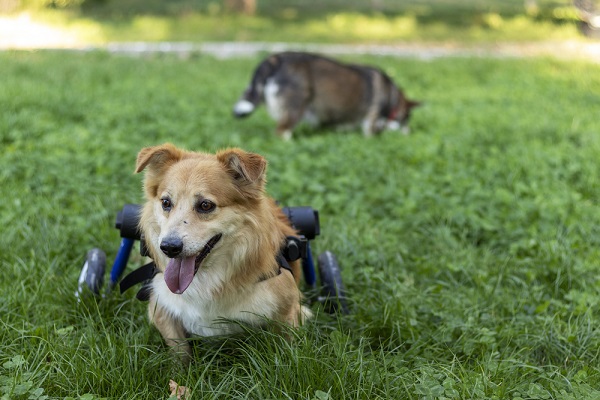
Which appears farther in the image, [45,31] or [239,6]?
[239,6]

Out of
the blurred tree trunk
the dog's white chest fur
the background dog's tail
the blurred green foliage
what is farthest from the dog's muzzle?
the blurred tree trunk

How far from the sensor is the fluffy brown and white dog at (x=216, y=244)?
2812 mm

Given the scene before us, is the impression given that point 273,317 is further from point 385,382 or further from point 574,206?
point 574,206

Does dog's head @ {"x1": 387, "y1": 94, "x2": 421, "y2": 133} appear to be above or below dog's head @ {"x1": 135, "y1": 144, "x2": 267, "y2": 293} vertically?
below

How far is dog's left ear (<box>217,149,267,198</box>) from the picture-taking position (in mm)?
2824

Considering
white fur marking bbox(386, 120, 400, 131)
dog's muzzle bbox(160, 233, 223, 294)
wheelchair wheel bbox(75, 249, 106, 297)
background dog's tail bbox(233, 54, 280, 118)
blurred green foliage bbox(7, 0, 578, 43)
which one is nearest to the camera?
dog's muzzle bbox(160, 233, 223, 294)

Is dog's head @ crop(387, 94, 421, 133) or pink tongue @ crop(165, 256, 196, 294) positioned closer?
pink tongue @ crop(165, 256, 196, 294)

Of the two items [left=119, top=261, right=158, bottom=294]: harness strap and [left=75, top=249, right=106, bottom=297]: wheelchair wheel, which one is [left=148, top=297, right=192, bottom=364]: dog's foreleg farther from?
[left=75, top=249, right=106, bottom=297]: wheelchair wheel

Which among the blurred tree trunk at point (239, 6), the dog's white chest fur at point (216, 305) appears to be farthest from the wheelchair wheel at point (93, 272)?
the blurred tree trunk at point (239, 6)

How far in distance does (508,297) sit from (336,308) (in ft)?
3.70

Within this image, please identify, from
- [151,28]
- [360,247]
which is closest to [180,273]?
[360,247]

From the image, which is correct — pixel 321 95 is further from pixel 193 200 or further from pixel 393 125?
pixel 193 200

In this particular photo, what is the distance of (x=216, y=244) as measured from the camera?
9.22 feet

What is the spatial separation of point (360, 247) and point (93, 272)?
5.95 feet
